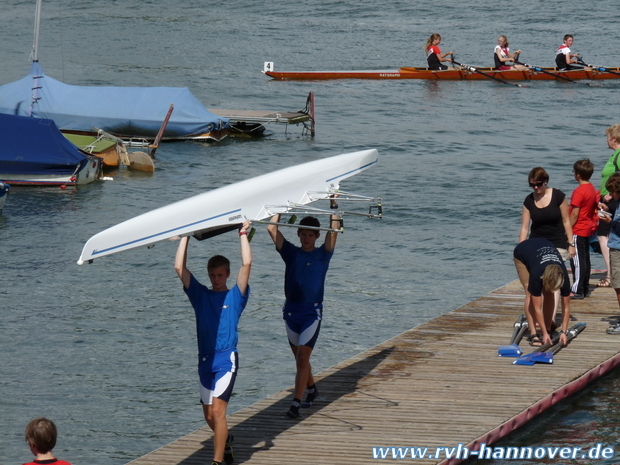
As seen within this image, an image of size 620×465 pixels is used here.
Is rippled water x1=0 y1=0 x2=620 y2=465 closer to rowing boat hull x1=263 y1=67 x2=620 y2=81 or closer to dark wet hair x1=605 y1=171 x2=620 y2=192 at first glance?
rowing boat hull x1=263 y1=67 x2=620 y2=81

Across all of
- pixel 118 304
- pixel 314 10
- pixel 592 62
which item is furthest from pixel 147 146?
pixel 314 10

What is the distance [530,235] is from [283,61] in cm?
3192

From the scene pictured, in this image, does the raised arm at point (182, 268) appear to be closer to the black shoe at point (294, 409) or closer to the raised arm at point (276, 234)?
the raised arm at point (276, 234)

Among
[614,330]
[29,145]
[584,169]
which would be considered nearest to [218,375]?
[614,330]

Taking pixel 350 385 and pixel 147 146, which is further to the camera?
pixel 147 146

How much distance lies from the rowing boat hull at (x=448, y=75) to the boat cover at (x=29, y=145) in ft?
50.7

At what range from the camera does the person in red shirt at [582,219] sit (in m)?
10.6

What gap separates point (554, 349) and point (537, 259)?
1149mm

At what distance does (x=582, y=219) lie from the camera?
36.3ft

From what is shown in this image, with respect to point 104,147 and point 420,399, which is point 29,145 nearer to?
point 104,147

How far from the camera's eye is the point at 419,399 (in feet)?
28.5

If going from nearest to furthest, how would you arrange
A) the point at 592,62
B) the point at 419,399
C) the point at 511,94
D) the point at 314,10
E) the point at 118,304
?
1. the point at 419,399
2. the point at 118,304
3. the point at 511,94
4. the point at 592,62
5. the point at 314,10

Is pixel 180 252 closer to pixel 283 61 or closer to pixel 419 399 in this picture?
pixel 419 399

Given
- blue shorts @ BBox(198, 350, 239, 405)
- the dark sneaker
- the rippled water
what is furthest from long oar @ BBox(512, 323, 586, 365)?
blue shorts @ BBox(198, 350, 239, 405)
